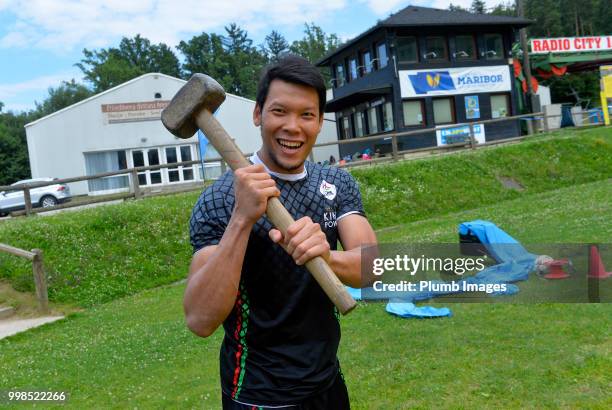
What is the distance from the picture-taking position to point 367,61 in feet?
115

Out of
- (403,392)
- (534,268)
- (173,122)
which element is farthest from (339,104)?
(173,122)

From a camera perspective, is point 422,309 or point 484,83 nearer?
point 422,309

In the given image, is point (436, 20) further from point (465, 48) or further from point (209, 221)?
point (209, 221)

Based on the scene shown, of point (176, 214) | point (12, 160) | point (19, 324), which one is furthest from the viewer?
point (12, 160)

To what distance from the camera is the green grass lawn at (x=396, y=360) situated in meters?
5.07

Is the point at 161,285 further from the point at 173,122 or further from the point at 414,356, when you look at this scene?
the point at 173,122

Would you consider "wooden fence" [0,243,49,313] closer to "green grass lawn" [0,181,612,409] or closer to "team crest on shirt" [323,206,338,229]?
"green grass lawn" [0,181,612,409]

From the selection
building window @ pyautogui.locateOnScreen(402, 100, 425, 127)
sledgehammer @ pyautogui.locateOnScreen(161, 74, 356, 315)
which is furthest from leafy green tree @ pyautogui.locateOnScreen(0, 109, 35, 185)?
sledgehammer @ pyautogui.locateOnScreen(161, 74, 356, 315)

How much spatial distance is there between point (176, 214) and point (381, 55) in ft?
69.3

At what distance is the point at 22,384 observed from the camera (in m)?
6.82

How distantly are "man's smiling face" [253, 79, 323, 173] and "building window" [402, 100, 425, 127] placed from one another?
30.4 m

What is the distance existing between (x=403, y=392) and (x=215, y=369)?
2.32 meters

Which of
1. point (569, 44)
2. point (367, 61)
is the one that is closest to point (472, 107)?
point (367, 61)

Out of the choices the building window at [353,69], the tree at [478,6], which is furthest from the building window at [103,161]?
the tree at [478,6]
